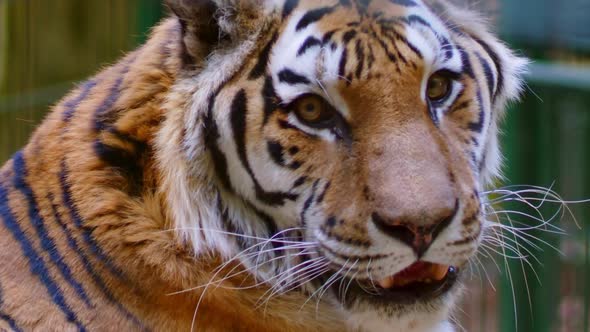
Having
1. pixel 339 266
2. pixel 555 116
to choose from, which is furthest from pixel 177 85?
pixel 555 116

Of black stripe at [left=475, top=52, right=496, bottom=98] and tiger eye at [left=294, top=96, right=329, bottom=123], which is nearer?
tiger eye at [left=294, top=96, right=329, bottom=123]

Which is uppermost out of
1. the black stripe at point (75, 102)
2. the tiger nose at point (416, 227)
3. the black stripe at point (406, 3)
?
the black stripe at point (406, 3)

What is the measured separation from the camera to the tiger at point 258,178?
210cm

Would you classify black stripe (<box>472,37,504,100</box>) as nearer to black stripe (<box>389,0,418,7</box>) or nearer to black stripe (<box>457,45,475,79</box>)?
black stripe (<box>457,45,475,79</box>)

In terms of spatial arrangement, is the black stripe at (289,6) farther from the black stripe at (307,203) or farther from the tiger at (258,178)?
the black stripe at (307,203)

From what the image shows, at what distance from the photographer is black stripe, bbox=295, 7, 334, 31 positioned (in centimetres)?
223

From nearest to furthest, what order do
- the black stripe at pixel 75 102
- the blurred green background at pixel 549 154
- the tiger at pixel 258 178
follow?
the tiger at pixel 258 178 → the black stripe at pixel 75 102 → the blurred green background at pixel 549 154

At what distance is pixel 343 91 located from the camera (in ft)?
6.91

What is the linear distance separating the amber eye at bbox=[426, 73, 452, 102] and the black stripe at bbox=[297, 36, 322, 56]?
29cm

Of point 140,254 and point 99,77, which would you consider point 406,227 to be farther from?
point 99,77

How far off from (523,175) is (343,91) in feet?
6.88

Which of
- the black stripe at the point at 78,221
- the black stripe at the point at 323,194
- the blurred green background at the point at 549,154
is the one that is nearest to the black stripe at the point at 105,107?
the black stripe at the point at 78,221

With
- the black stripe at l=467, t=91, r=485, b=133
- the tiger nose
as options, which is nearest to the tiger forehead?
the black stripe at l=467, t=91, r=485, b=133

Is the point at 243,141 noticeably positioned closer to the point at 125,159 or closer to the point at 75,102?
the point at 125,159
